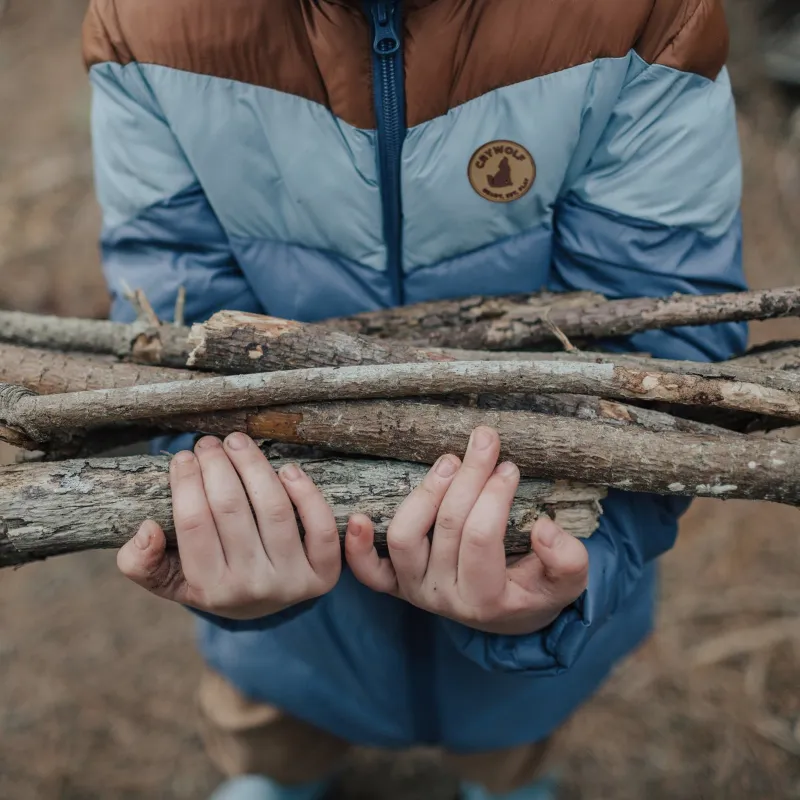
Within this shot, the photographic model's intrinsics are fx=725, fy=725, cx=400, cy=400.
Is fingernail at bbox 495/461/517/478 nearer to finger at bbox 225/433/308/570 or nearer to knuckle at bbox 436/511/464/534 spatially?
knuckle at bbox 436/511/464/534

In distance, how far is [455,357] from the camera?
1.28 metres

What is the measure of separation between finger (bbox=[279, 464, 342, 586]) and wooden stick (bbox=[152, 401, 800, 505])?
0.08 m

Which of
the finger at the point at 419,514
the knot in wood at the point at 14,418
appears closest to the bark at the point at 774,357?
the finger at the point at 419,514

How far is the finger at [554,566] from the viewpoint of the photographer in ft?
3.58

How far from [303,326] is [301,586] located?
428 mm

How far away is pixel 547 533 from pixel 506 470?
11 centimetres

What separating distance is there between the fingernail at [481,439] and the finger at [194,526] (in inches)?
16.5

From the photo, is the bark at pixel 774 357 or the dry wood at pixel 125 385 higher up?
the bark at pixel 774 357

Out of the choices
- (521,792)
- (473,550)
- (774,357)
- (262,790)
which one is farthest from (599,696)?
(473,550)

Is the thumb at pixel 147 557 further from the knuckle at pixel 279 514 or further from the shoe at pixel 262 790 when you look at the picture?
the shoe at pixel 262 790

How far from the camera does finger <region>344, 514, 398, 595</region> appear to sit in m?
1.14

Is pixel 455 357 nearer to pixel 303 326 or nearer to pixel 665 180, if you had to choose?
pixel 303 326

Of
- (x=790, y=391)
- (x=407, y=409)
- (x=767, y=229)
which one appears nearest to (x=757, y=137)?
(x=767, y=229)

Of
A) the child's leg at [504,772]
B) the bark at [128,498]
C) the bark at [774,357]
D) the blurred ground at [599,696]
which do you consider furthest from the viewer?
the blurred ground at [599,696]
